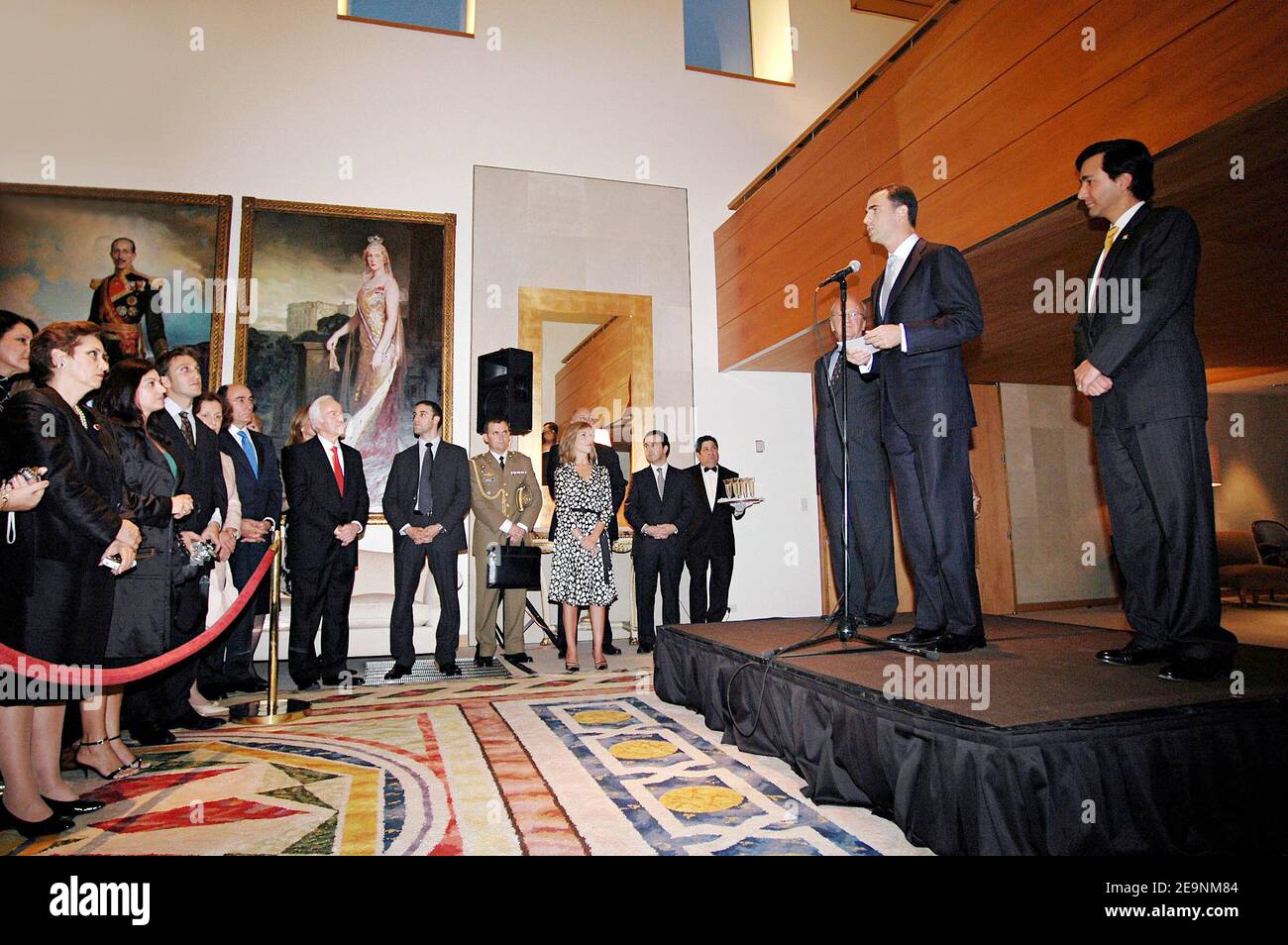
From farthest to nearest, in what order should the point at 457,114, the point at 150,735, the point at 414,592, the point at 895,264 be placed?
the point at 457,114 → the point at 414,592 → the point at 150,735 → the point at 895,264

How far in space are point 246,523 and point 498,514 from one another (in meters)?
1.63

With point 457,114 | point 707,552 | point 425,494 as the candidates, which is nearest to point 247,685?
point 425,494

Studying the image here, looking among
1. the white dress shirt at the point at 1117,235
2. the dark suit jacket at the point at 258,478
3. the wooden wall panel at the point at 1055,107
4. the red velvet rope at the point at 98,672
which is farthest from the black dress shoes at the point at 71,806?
the wooden wall panel at the point at 1055,107

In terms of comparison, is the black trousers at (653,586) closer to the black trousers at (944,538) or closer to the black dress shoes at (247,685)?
the black dress shoes at (247,685)

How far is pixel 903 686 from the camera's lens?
204 cm

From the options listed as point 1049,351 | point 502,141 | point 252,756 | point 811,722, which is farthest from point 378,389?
point 1049,351

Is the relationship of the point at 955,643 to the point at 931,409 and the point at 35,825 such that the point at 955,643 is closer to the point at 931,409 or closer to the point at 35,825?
the point at 931,409

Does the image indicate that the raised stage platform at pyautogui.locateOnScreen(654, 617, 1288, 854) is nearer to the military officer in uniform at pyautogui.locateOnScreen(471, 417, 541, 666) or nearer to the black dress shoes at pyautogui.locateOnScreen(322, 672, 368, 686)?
the black dress shoes at pyautogui.locateOnScreen(322, 672, 368, 686)

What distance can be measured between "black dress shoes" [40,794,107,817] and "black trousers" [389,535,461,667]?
251 centimetres

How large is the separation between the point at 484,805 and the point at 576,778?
0.36 metres

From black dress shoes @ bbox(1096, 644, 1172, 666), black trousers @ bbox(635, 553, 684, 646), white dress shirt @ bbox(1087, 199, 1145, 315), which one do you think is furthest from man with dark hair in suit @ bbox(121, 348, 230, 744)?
white dress shirt @ bbox(1087, 199, 1145, 315)

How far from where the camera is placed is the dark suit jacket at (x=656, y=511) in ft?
18.0

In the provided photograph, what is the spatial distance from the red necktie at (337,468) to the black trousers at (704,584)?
265 cm

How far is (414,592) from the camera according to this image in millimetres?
4832
